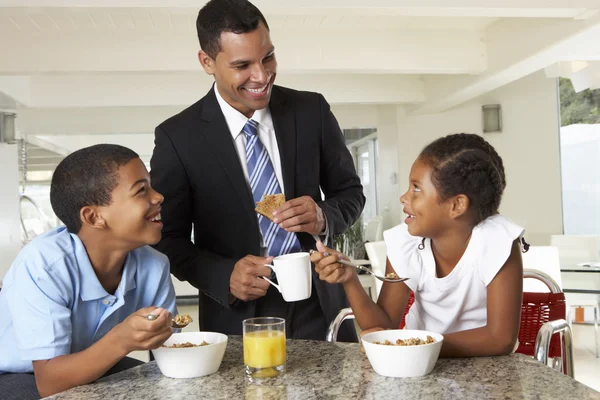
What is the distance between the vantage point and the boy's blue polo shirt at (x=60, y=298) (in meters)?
1.33

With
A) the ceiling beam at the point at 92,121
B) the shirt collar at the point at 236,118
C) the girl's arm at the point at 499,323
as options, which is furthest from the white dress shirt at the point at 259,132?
the ceiling beam at the point at 92,121

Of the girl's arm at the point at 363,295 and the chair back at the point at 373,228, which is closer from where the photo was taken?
the girl's arm at the point at 363,295

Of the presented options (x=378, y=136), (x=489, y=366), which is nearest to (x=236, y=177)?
(x=489, y=366)

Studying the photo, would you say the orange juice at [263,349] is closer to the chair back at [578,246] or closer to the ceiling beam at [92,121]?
the chair back at [578,246]

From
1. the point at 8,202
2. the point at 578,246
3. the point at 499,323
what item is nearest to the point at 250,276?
the point at 499,323

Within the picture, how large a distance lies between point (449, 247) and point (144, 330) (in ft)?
2.59

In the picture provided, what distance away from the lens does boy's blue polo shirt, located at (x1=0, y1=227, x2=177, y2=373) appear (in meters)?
1.33

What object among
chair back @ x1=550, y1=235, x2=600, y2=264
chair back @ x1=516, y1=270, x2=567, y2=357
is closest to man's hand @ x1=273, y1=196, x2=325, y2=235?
chair back @ x1=516, y1=270, x2=567, y2=357

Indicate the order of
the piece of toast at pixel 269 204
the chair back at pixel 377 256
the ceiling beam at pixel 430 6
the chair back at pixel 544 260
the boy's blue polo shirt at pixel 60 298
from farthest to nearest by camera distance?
the chair back at pixel 377 256
the ceiling beam at pixel 430 6
the chair back at pixel 544 260
the piece of toast at pixel 269 204
the boy's blue polo shirt at pixel 60 298

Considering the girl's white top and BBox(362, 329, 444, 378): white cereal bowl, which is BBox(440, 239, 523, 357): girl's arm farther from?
BBox(362, 329, 444, 378): white cereal bowl

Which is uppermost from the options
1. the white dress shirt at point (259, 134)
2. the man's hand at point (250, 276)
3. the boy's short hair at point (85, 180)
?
the white dress shirt at point (259, 134)

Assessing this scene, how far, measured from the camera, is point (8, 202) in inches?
286

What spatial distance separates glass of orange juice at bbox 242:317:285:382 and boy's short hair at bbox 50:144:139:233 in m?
0.47

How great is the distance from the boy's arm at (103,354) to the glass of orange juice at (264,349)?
0.48 ft
